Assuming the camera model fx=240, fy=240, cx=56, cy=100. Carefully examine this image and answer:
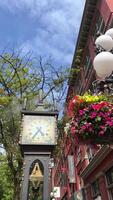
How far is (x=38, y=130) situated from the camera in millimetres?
3893

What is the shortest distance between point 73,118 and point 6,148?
10096mm

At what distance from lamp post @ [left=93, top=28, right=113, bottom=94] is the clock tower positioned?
1535 mm

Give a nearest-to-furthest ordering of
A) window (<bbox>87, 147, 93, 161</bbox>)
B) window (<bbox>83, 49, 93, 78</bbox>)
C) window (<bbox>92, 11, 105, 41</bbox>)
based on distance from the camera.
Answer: window (<bbox>92, 11, 105, 41</bbox>) → window (<bbox>87, 147, 93, 161</bbox>) → window (<bbox>83, 49, 93, 78</bbox>)

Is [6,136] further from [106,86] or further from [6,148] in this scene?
[106,86]

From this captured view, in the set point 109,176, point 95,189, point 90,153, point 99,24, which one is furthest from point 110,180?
point 99,24

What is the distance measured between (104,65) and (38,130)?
2046 millimetres

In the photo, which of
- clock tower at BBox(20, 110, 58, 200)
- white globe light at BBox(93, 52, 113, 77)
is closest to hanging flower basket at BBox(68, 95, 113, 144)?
clock tower at BBox(20, 110, 58, 200)

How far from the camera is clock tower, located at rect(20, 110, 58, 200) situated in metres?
3.25

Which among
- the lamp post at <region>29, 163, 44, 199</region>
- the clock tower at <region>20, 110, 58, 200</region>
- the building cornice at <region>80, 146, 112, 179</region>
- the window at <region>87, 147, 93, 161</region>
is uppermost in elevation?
the window at <region>87, 147, 93, 161</region>

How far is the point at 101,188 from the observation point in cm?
1441

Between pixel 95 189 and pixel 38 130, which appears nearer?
pixel 38 130

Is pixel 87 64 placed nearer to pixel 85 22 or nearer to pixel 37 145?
pixel 85 22

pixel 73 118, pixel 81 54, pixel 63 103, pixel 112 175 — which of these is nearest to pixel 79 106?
pixel 73 118

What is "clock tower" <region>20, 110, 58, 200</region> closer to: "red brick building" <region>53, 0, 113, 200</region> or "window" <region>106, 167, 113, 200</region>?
"red brick building" <region>53, 0, 113, 200</region>
